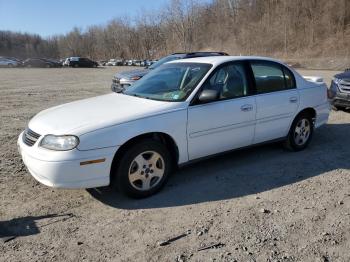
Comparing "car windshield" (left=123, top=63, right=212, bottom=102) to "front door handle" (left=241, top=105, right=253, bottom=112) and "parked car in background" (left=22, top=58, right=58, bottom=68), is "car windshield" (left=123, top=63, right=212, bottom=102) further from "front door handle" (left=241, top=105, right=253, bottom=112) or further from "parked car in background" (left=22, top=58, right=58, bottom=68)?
"parked car in background" (left=22, top=58, right=58, bottom=68)

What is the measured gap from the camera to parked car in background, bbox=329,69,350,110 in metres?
9.20

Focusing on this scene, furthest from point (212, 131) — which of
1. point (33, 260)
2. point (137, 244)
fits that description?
point (33, 260)

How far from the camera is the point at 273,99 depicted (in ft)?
18.4

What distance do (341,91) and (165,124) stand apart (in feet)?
21.3

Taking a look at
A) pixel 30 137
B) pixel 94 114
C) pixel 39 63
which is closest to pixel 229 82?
pixel 94 114

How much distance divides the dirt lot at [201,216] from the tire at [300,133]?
1.29ft

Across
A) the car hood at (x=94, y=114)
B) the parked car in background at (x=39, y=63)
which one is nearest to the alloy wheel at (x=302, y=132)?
the car hood at (x=94, y=114)

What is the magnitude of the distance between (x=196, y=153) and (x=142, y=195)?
874 mm

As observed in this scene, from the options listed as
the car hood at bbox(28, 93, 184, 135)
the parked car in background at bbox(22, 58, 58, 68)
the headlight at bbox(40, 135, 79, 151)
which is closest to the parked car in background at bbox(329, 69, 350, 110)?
the car hood at bbox(28, 93, 184, 135)

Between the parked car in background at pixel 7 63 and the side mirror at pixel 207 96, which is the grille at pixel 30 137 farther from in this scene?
the parked car in background at pixel 7 63

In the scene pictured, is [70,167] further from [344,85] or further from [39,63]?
[39,63]

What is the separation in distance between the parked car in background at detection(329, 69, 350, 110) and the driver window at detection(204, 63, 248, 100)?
185 inches

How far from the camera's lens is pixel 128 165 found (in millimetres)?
4238

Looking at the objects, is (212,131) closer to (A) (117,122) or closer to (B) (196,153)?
(B) (196,153)
